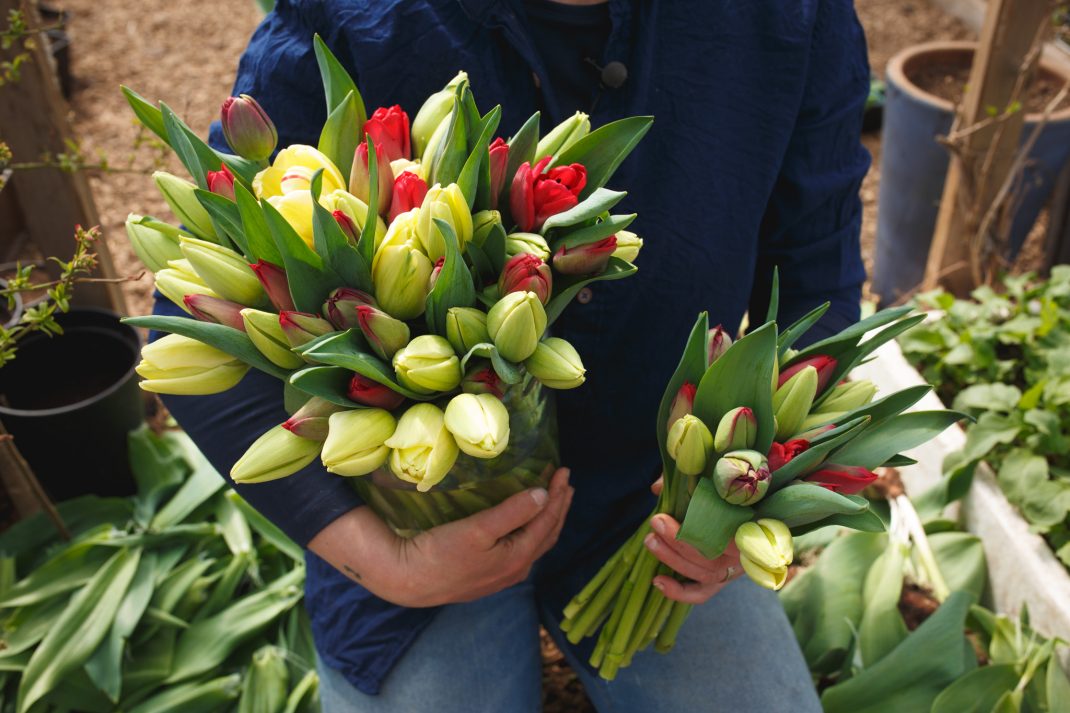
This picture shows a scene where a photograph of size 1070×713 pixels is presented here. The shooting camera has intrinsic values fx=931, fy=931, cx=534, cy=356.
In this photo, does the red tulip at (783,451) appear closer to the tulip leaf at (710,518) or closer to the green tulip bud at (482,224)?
the tulip leaf at (710,518)

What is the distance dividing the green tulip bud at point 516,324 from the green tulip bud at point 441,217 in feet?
0.20

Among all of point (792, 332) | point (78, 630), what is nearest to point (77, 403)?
point (78, 630)

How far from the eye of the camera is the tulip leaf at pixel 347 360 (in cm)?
68

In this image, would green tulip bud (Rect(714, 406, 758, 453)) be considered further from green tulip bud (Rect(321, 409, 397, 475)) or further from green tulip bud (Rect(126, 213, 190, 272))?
green tulip bud (Rect(126, 213, 190, 272))

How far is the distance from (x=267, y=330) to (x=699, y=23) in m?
0.77

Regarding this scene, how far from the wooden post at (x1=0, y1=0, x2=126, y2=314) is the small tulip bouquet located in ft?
5.13

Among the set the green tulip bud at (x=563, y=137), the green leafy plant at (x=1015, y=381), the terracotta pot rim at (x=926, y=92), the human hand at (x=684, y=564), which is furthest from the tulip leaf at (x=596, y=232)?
the terracotta pot rim at (x=926, y=92)

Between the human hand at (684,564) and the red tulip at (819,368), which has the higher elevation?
the red tulip at (819,368)

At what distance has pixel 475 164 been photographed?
0.74 m

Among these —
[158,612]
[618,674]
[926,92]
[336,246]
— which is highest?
[336,246]

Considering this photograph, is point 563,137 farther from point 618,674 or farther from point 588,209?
point 618,674


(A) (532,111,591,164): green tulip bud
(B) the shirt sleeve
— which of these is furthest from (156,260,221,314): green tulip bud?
(B) the shirt sleeve

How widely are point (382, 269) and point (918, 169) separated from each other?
2.47 meters

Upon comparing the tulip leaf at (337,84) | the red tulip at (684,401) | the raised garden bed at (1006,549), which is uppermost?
the tulip leaf at (337,84)
